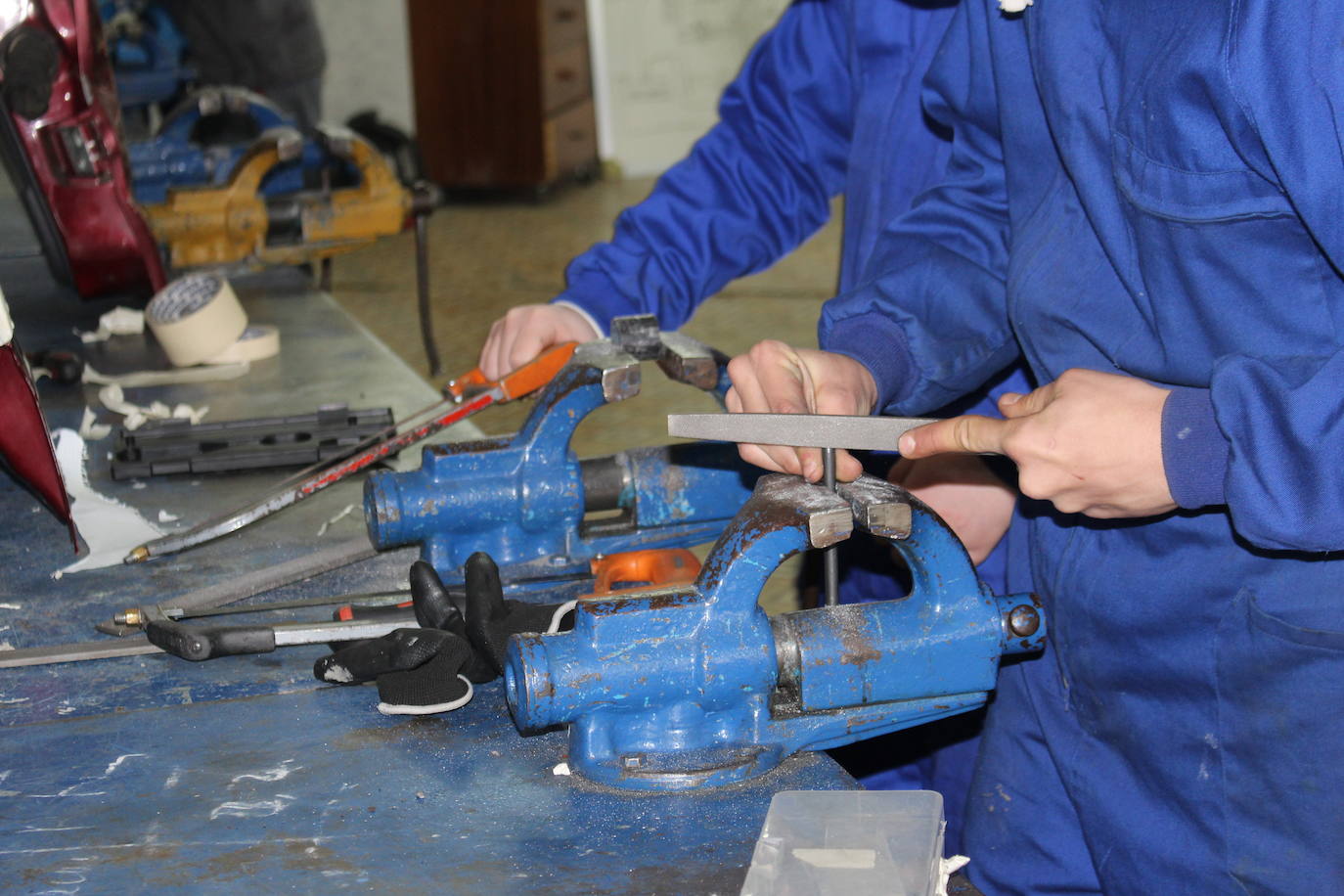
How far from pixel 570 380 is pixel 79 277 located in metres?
1.18

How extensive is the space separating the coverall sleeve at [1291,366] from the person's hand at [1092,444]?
4cm

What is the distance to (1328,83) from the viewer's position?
0.84m

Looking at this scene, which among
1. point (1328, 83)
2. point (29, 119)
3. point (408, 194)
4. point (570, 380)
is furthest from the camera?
point (408, 194)

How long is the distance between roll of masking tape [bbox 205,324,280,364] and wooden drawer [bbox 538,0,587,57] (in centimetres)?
446

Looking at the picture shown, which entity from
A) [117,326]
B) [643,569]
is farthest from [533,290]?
[643,569]

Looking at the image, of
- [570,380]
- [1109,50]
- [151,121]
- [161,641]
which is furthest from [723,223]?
[151,121]

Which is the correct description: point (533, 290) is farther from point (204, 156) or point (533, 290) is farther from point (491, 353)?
point (491, 353)

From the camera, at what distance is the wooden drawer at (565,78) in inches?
251

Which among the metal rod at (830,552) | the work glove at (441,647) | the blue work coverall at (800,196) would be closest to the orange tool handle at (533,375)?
the blue work coverall at (800,196)

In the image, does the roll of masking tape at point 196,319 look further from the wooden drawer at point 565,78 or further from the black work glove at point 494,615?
the wooden drawer at point 565,78

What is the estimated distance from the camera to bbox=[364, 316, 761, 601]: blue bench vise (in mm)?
1287

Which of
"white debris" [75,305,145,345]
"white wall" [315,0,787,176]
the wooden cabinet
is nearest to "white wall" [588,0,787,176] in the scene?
"white wall" [315,0,787,176]

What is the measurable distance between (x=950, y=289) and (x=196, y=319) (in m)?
1.16

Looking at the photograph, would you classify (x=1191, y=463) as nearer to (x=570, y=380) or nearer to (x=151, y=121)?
(x=570, y=380)
